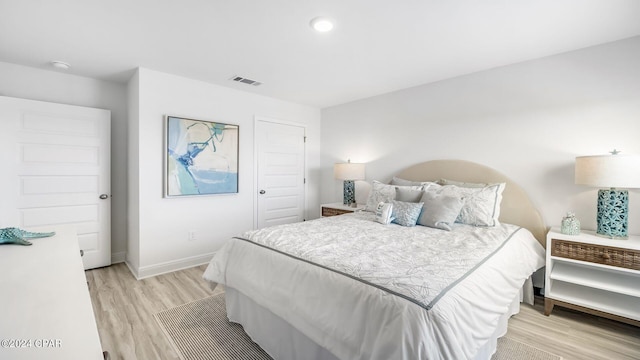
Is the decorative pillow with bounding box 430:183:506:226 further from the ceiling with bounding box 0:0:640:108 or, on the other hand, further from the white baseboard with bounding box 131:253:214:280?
the white baseboard with bounding box 131:253:214:280

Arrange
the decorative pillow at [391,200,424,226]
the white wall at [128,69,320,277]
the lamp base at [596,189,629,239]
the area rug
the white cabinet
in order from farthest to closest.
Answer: the white wall at [128,69,320,277] < the decorative pillow at [391,200,424,226] < the lamp base at [596,189,629,239] < the area rug < the white cabinet

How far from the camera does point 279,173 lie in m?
4.45

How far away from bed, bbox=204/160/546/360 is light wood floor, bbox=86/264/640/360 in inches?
8.2

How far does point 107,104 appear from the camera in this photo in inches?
139

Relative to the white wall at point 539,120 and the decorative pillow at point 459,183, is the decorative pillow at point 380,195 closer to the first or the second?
the decorative pillow at point 459,183

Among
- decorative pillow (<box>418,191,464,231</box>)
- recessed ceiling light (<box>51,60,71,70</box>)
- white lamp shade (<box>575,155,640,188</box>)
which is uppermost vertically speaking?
recessed ceiling light (<box>51,60,71,70</box>)

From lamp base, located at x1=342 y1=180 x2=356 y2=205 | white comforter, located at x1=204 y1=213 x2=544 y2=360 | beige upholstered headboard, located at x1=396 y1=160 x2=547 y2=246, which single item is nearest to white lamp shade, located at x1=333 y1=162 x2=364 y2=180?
lamp base, located at x1=342 y1=180 x2=356 y2=205

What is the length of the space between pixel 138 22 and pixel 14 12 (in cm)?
80

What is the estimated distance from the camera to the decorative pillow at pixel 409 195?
297cm

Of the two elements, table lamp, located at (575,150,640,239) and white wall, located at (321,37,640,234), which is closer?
table lamp, located at (575,150,640,239)

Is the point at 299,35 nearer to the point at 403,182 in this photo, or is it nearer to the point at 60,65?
the point at 403,182

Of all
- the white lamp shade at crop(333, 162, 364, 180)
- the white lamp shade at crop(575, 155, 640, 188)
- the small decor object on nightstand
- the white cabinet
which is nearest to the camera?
the white cabinet

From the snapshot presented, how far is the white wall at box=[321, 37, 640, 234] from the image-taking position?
240 centimetres

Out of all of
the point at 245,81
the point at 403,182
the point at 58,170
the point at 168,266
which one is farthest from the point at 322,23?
the point at 58,170
